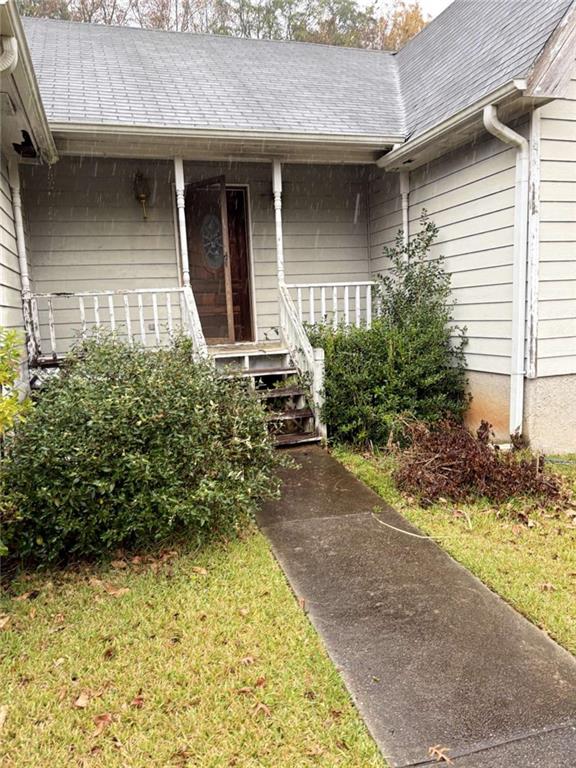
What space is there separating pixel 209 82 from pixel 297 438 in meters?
5.25

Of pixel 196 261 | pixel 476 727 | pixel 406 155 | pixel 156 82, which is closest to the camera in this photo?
pixel 476 727

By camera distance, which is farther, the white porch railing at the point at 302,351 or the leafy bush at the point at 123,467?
the white porch railing at the point at 302,351

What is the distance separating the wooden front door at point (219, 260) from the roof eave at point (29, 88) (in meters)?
2.10

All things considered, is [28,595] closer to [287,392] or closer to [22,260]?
[287,392]

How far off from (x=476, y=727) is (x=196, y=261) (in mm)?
7033

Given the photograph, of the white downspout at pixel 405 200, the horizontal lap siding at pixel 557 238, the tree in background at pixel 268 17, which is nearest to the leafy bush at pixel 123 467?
the horizontal lap siding at pixel 557 238

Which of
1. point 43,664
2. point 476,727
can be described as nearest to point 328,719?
point 476,727

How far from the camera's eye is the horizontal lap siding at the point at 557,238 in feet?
17.6

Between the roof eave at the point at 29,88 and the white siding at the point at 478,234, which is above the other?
the roof eave at the point at 29,88

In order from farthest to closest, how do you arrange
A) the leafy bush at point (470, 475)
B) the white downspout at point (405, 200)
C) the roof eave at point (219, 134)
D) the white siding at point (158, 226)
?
A: the white downspout at point (405, 200) < the white siding at point (158, 226) < the roof eave at point (219, 134) < the leafy bush at point (470, 475)

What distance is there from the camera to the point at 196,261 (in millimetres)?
8055

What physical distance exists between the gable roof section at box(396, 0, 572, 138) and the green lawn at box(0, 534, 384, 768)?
512 cm

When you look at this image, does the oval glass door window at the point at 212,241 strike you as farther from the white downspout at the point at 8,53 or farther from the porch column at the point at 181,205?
the white downspout at the point at 8,53

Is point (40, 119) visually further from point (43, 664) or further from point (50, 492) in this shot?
point (43, 664)
